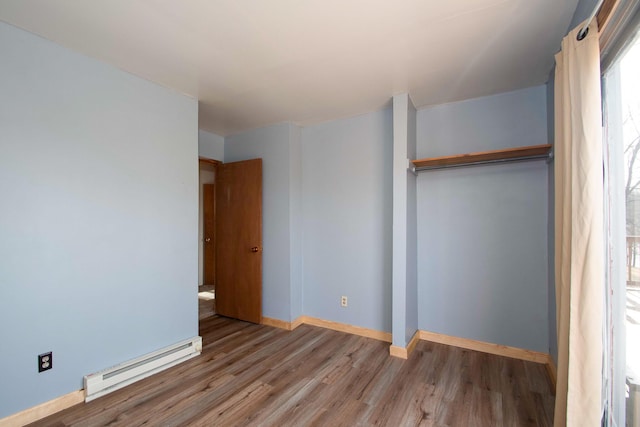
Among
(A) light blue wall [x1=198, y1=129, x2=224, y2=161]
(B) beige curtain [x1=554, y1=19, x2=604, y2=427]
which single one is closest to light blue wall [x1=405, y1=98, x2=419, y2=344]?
(B) beige curtain [x1=554, y1=19, x2=604, y2=427]

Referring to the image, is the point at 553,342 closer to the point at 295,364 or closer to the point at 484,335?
the point at 484,335

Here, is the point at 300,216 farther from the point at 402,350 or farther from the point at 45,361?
the point at 45,361

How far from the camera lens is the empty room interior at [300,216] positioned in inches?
68.1

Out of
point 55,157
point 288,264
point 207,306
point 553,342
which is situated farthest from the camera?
point 207,306

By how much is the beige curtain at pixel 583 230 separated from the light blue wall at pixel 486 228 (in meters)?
1.33

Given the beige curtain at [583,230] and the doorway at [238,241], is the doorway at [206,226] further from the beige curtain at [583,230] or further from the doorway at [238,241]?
the beige curtain at [583,230]

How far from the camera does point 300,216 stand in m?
3.68

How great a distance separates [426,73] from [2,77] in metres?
2.98

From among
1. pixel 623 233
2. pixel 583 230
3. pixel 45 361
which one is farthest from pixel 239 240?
pixel 623 233

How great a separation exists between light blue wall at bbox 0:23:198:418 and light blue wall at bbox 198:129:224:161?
3.40 ft

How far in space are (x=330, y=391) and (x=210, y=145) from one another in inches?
131

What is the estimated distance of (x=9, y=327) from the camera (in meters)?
1.74

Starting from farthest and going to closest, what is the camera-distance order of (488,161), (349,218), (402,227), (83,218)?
(349,218) → (402,227) → (488,161) → (83,218)

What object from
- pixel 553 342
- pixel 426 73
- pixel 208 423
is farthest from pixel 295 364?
pixel 426 73
